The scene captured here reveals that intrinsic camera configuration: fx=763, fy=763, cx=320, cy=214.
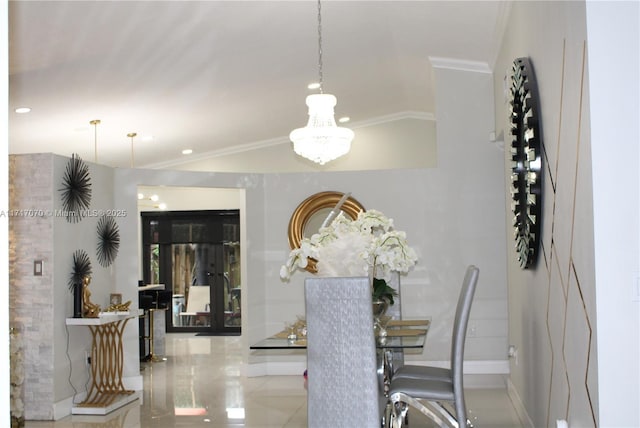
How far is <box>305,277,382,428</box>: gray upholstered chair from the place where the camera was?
3580 millimetres

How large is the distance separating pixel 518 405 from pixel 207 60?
3.85m

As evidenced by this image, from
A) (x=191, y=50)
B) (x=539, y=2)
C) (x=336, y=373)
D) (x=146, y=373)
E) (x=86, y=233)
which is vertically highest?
(x=191, y=50)

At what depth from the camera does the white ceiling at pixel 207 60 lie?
5332mm

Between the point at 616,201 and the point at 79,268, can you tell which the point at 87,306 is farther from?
the point at 616,201

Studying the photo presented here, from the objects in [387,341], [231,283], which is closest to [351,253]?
[387,341]

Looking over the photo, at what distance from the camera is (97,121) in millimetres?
8406

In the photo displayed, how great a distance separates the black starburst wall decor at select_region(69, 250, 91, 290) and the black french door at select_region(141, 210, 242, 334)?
19.9ft

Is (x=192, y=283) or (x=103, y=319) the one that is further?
(x=192, y=283)

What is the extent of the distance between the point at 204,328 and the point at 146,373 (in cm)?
436

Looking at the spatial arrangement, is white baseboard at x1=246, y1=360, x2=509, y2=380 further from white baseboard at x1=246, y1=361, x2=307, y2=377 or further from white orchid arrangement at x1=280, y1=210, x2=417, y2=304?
white orchid arrangement at x1=280, y1=210, x2=417, y2=304

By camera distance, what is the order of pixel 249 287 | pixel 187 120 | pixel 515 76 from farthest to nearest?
pixel 187 120 < pixel 249 287 < pixel 515 76

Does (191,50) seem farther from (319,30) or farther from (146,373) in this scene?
(146,373)

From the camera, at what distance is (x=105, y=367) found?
6418mm

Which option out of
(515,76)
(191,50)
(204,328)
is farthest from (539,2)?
(204,328)
